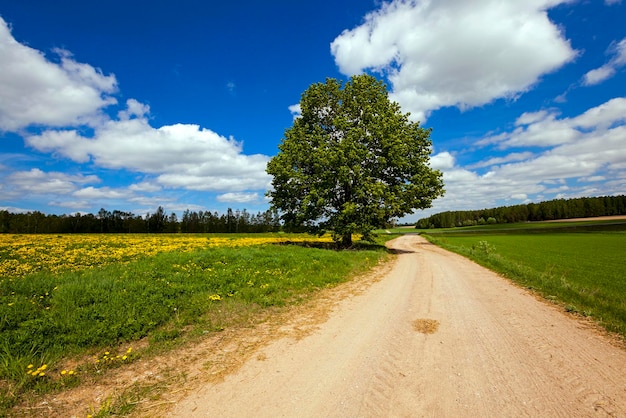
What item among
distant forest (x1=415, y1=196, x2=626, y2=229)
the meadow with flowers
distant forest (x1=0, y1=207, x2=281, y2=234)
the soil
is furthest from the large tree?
distant forest (x1=415, y1=196, x2=626, y2=229)

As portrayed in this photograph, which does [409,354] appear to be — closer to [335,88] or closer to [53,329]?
[53,329]

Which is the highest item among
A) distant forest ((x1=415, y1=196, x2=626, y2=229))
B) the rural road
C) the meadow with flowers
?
distant forest ((x1=415, y1=196, x2=626, y2=229))

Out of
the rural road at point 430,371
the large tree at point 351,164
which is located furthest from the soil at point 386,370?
the large tree at point 351,164

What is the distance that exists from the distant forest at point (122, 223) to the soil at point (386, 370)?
9036 cm

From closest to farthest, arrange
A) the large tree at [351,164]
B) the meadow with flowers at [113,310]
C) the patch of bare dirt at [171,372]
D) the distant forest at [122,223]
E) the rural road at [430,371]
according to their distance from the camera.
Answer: the rural road at [430,371]
the patch of bare dirt at [171,372]
the meadow with flowers at [113,310]
the large tree at [351,164]
the distant forest at [122,223]

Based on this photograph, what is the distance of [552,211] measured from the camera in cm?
13462

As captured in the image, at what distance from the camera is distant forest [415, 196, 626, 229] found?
123438 mm

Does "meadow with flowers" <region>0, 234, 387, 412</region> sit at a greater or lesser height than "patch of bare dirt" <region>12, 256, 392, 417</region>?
greater

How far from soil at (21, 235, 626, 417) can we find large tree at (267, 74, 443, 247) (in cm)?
1738

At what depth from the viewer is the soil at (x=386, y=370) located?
409cm

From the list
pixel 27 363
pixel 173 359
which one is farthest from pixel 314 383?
pixel 27 363

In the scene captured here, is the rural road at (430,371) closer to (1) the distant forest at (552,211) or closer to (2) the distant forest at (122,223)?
(2) the distant forest at (122,223)

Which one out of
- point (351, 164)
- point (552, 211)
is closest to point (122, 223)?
point (351, 164)

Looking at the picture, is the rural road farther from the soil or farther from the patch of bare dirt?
the patch of bare dirt
